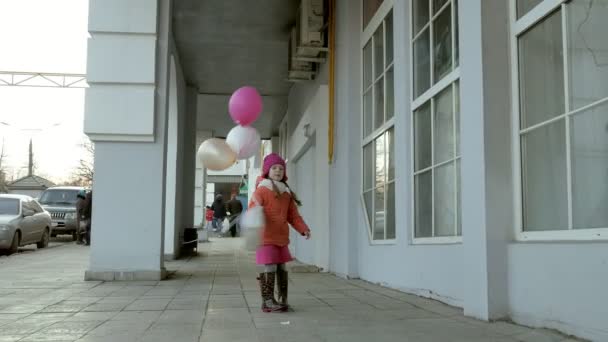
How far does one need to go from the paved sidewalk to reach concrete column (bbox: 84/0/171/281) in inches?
21.4

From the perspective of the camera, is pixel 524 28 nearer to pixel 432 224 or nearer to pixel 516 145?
pixel 516 145

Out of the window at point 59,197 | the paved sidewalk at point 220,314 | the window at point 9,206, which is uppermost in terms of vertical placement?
the window at point 59,197

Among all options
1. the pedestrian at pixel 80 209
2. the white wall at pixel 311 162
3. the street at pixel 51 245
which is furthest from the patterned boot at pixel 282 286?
the pedestrian at pixel 80 209

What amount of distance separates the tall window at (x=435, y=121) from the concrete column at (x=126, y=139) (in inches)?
153

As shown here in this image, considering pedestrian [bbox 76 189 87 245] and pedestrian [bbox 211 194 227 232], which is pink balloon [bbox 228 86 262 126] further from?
pedestrian [bbox 211 194 227 232]

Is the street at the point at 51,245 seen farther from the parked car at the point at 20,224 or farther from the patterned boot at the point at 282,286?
the patterned boot at the point at 282,286

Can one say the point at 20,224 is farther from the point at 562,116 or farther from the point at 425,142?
the point at 562,116

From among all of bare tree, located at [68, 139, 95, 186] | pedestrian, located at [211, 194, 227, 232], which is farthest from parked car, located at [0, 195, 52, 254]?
bare tree, located at [68, 139, 95, 186]

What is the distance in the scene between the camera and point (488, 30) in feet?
15.3

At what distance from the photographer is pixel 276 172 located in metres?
5.64

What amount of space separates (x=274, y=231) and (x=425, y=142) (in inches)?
79.2

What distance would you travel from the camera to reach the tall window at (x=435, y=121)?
561 centimetres

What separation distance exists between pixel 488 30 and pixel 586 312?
7.40ft

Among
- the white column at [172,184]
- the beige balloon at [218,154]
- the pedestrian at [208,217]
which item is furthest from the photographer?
the pedestrian at [208,217]
